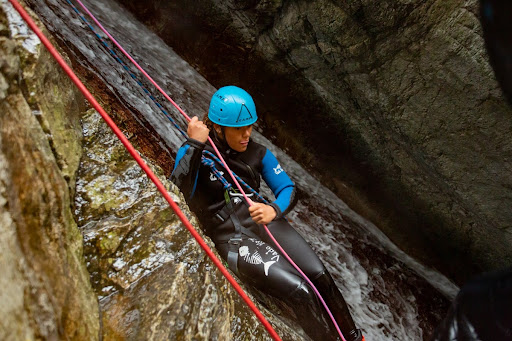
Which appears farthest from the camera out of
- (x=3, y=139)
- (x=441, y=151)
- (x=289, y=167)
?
(x=289, y=167)

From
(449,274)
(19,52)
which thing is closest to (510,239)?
(449,274)

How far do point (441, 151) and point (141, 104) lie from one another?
3.19 meters

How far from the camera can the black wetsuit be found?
235 cm

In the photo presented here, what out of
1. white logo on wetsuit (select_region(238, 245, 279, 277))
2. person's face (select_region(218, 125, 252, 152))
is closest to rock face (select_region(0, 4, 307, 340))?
white logo on wetsuit (select_region(238, 245, 279, 277))

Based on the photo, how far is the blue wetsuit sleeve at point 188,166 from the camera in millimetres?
2240

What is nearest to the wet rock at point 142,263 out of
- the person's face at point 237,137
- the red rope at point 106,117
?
the red rope at point 106,117

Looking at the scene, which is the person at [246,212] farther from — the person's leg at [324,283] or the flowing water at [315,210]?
the flowing water at [315,210]

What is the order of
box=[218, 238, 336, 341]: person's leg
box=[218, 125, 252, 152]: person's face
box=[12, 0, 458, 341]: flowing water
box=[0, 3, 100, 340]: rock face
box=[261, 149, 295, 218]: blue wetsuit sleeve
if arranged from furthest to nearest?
box=[12, 0, 458, 341]: flowing water, box=[261, 149, 295, 218]: blue wetsuit sleeve, box=[218, 125, 252, 152]: person's face, box=[218, 238, 336, 341]: person's leg, box=[0, 3, 100, 340]: rock face

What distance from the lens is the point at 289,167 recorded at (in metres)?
4.64

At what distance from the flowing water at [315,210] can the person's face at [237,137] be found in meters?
1.18

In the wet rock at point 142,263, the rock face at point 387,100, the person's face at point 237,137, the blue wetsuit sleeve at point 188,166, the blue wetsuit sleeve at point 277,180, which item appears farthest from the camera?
the rock face at point 387,100

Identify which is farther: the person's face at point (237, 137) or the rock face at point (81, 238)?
the person's face at point (237, 137)

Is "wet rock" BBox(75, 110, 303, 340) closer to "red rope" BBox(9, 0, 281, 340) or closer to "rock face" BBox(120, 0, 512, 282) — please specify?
"red rope" BBox(9, 0, 281, 340)

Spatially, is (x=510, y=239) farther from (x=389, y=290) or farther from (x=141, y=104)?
(x=141, y=104)
